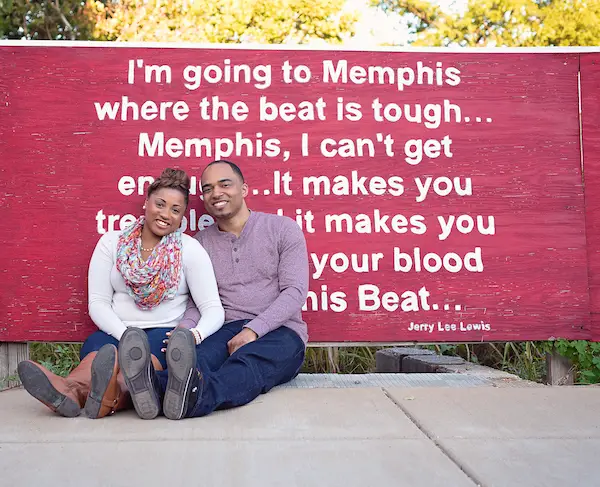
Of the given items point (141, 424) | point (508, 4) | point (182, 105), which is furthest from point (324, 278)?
point (508, 4)

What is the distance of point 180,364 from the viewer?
2.58 meters

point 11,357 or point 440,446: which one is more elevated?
point 11,357

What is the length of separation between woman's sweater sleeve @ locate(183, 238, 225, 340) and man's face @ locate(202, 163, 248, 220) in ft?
0.81

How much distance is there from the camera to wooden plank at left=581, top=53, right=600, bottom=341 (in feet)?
13.1

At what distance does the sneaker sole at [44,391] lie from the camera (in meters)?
2.63

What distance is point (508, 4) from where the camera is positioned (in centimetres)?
1262

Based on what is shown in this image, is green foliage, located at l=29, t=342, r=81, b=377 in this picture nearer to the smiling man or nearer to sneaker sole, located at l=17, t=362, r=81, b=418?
the smiling man

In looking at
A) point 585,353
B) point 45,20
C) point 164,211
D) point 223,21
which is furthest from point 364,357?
point 45,20

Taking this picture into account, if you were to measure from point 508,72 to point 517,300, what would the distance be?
1384 millimetres

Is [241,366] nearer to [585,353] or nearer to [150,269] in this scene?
[150,269]

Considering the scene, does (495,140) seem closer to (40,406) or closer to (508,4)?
(40,406)

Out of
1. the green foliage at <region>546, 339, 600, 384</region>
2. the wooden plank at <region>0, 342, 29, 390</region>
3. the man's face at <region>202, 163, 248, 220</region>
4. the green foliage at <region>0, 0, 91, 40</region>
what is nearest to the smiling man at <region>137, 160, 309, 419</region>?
the man's face at <region>202, 163, 248, 220</region>

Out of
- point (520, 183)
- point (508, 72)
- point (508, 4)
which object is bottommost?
point (520, 183)

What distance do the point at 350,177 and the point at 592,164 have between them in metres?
1.44
